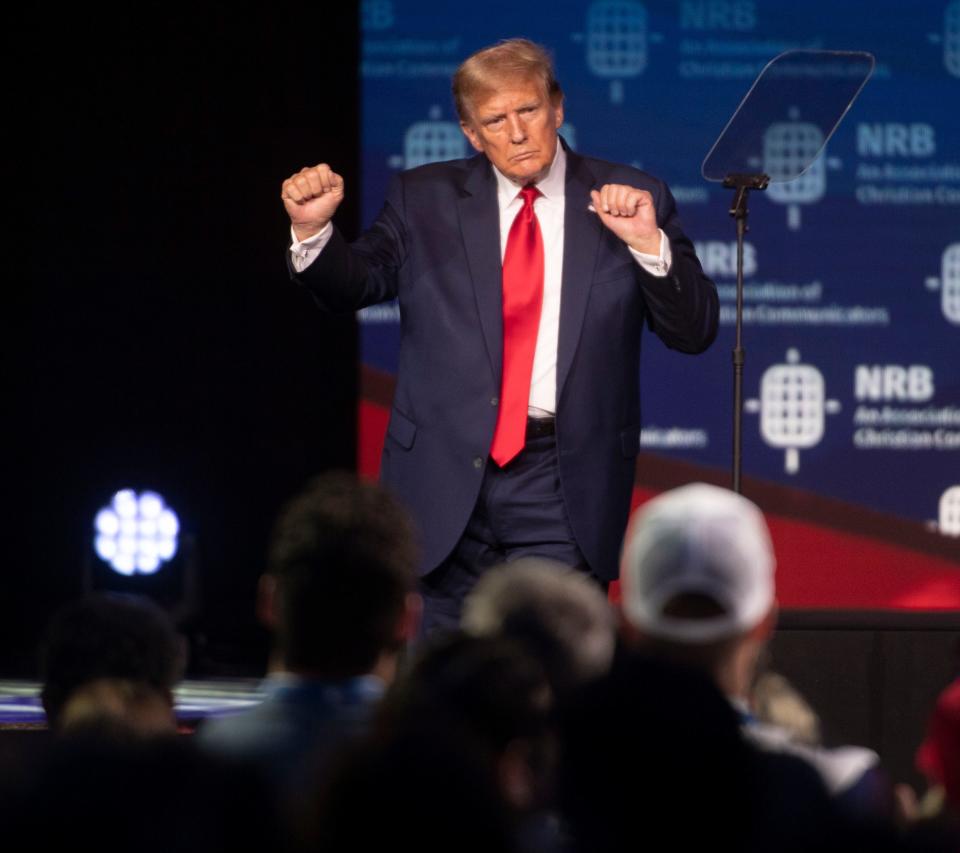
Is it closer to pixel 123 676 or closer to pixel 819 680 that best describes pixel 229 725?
pixel 123 676

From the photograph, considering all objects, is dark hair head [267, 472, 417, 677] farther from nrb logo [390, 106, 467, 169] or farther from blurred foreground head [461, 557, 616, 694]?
nrb logo [390, 106, 467, 169]

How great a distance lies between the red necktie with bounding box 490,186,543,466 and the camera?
3.36 metres

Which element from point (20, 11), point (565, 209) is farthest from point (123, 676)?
point (20, 11)

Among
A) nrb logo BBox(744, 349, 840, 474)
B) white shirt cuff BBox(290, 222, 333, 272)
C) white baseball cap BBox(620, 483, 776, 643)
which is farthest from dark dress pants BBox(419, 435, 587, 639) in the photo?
nrb logo BBox(744, 349, 840, 474)

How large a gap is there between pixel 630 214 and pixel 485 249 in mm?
371

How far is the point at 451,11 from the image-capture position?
5578 millimetres

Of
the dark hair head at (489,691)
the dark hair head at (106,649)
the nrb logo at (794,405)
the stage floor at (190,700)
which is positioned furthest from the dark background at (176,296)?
the dark hair head at (489,691)

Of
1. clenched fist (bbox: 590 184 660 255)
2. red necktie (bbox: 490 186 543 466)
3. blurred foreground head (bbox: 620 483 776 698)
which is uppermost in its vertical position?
clenched fist (bbox: 590 184 660 255)

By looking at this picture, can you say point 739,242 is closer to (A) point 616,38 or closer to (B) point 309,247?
(B) point 309,247

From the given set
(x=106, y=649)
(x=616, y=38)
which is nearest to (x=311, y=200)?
(x=106, y=649)

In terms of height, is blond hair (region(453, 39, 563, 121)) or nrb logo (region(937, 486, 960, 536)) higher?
blond hair (region(453, 39, 563, 121))

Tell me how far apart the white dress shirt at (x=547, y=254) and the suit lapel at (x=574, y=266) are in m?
0.02

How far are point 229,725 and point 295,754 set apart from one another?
0.08 m

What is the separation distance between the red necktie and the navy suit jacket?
30 millimetres
